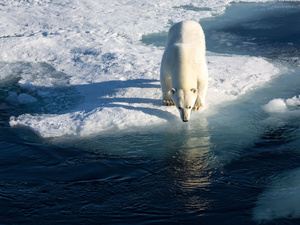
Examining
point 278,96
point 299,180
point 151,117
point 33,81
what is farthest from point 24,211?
point 278,96

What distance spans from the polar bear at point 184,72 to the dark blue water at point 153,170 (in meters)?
0.40

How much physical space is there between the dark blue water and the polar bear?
0.40m

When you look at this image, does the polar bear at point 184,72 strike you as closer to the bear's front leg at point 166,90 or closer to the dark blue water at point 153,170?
the bear's front leg at point 166,90

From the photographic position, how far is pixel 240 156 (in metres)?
4.60

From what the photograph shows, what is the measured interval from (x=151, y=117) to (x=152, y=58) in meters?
2.64

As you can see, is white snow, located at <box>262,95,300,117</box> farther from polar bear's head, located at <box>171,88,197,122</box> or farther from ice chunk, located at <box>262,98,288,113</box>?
polar bear's head, located at <box>171,88,197,122</box>

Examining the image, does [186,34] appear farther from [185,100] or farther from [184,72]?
[185,100]

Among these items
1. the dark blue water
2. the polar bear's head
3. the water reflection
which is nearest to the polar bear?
the polar bear's head

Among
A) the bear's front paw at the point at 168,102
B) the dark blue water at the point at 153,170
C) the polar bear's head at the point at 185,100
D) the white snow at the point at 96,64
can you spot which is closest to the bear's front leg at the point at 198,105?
the white snow at the point at 96,64

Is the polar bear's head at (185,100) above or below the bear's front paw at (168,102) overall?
above

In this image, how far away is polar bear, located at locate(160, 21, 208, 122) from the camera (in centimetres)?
525

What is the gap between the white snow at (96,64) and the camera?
227 inches

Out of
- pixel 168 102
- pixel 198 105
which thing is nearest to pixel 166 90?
pixel 168 102

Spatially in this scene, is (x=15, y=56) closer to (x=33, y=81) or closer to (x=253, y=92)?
(x=33, y=81)
